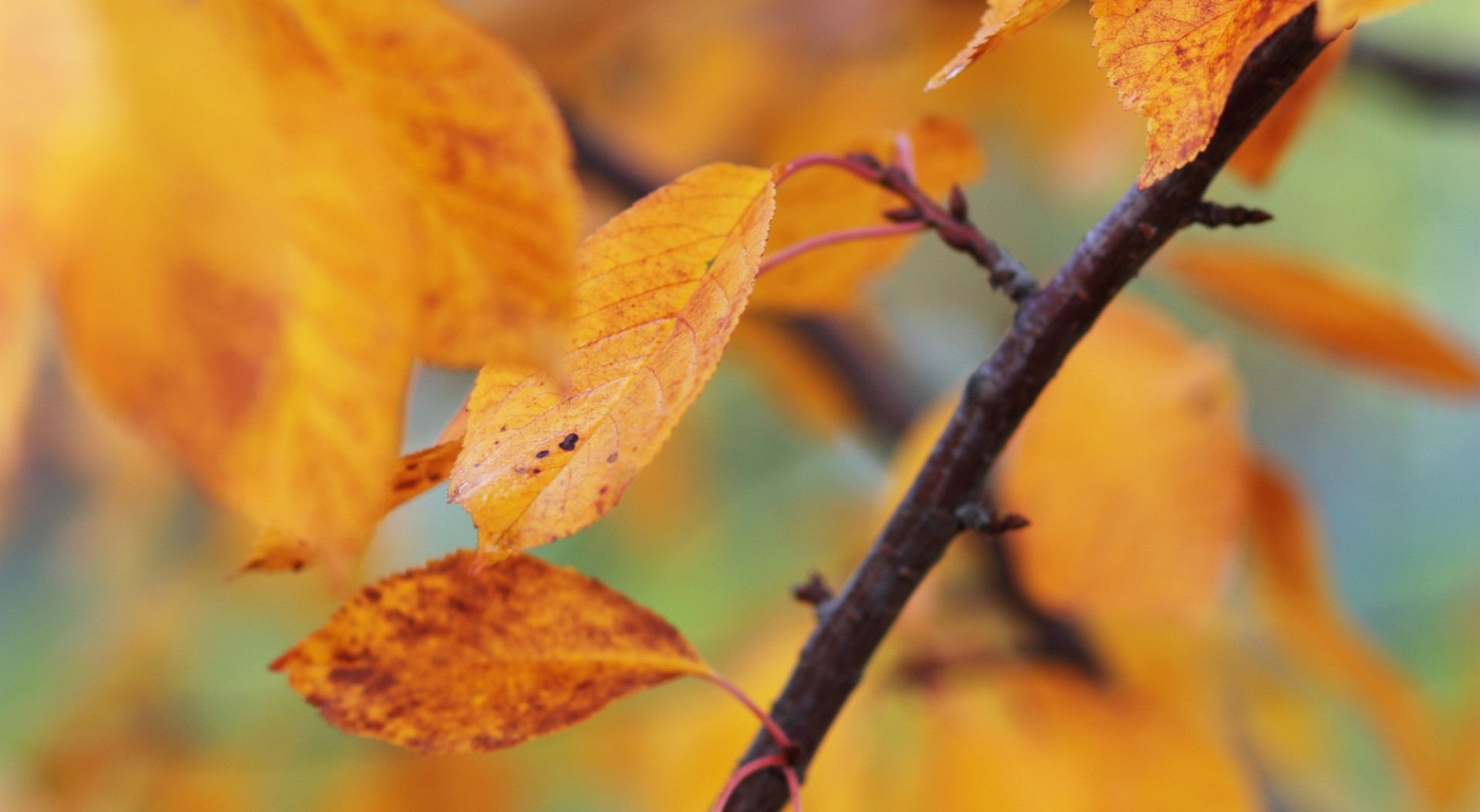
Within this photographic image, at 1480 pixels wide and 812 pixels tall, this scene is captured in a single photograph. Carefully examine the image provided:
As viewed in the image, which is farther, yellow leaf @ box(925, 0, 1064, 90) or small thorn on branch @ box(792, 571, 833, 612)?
small thorn on branch @ box(792, 571, 833, 612)

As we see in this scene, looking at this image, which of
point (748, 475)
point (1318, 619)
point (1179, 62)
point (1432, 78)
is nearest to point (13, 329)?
point (1179, 62)

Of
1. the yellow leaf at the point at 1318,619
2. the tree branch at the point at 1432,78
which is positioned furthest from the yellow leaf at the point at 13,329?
the tree branch at the point at 1432,78

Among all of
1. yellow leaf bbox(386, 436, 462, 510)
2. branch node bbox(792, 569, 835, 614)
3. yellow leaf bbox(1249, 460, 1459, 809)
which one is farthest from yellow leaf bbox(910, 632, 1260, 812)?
yellow leaf bbox(386, 436, 462, 510)

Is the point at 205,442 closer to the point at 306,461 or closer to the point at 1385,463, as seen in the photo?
the point at 306,461

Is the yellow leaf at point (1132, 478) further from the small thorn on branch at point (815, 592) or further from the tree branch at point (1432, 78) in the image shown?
the tree branch at point (1432, 78)

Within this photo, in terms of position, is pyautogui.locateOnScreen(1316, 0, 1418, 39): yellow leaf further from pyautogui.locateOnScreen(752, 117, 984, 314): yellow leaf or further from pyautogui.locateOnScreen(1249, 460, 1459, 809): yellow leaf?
pyautogui.locateOnScreen(1249, 460, 1459, 809): yellow leaf

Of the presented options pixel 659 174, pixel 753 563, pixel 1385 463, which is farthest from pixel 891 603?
pixel 1385 463

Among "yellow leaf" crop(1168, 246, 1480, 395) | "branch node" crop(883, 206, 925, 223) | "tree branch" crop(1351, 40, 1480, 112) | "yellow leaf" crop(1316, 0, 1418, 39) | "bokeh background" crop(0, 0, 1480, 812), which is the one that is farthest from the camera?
"bokeh background" crop(0, 0, 1480, 812)
